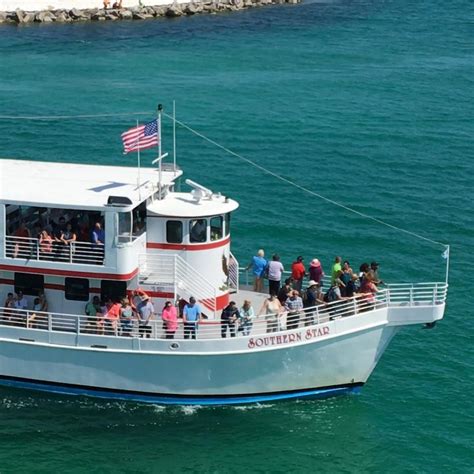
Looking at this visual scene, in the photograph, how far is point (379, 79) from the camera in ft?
215

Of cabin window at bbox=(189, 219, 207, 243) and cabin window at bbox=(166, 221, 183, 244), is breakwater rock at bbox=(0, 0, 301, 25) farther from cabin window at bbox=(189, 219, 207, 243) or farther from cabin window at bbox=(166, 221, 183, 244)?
cabin window at bbox=(189, 219, 207, 243)

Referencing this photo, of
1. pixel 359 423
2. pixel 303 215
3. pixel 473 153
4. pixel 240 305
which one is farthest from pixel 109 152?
pixel 359 423

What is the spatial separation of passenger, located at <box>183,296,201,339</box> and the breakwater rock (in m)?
57.8

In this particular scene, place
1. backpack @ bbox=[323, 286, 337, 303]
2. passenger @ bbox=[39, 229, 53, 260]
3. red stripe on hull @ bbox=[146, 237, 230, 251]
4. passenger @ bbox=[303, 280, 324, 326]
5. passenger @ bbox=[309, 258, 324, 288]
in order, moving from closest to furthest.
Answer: passenger @ bbox=[39, 229, 53, 260] → passenger @ bbox=[303, 280, 324, 326] → backpack @ bbox=[323, 286, 337, 303] → red stripe on hull @ bbox=[146, 237, 230, 251] → passenger @ bbox=[309, 258, 324, 288]

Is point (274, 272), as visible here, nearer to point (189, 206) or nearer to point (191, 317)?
point (189, 206)

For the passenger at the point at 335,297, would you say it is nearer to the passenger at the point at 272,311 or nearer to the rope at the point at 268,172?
the passenger at the point at 272,311

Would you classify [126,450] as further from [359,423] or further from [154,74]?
[154,74]

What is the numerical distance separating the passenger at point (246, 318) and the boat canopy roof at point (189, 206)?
8.35 ft

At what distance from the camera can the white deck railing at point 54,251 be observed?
27.6 metres

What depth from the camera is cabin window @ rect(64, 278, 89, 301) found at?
28281mm

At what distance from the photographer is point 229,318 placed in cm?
2733

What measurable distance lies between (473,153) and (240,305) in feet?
80.6

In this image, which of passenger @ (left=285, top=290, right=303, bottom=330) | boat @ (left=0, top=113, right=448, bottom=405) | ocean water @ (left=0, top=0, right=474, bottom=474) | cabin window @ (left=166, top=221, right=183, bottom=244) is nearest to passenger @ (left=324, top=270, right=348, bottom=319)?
boat @ (left=0, top=113, right=448, bottom=405)

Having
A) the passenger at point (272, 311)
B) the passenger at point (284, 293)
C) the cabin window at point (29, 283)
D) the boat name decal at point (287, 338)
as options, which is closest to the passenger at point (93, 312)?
the cabin window at point (29, 283)
